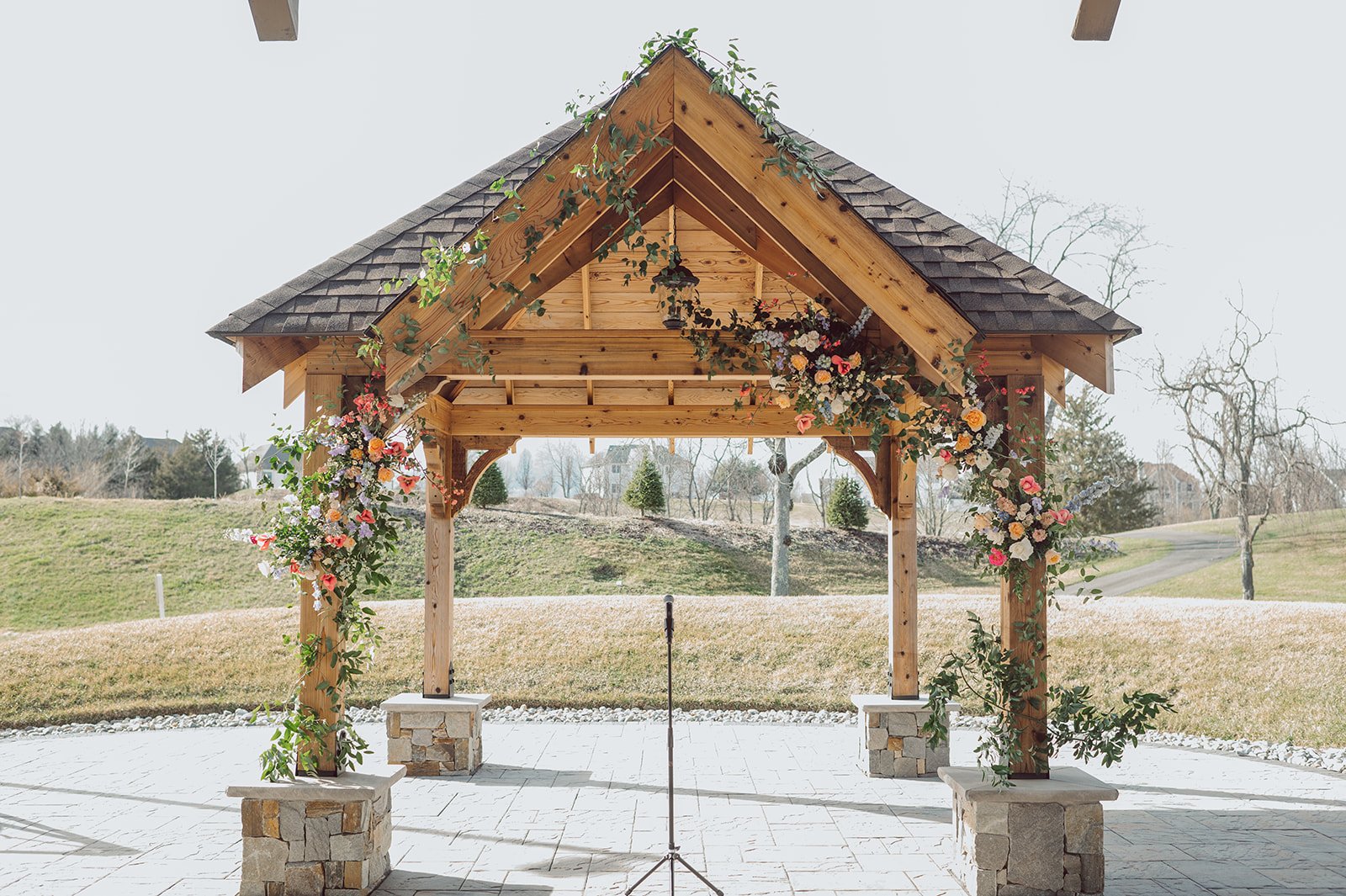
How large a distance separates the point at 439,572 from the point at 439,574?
0.05 ft

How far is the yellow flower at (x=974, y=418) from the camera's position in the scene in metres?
4.47

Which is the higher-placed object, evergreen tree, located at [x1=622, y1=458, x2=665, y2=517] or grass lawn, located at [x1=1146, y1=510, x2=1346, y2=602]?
evergreen tree, located at [x1=622, y1=458, x2=665, y2=517]

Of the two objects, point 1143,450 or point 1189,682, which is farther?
point 1143,450

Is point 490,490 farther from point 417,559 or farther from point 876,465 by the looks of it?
point 876,465

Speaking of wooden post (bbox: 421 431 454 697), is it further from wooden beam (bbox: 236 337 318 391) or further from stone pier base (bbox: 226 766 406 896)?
stone pier base (bbox: 226 766 406 896)

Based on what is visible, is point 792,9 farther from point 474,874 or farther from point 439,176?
point 439,176

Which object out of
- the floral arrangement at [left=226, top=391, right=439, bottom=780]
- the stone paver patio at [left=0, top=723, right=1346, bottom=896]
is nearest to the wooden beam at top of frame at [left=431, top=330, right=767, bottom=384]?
the floral arrangement at [left=226, top=391, right=439, bottom=780]

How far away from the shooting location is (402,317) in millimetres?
4363

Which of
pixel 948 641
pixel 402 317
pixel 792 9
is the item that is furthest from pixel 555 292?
pixel 948 641

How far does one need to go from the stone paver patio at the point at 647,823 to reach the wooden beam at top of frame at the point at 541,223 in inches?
102

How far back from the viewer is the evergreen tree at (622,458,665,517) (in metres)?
22.1

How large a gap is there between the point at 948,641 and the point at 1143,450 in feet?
70.1

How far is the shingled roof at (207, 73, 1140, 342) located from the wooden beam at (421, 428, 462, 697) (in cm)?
227

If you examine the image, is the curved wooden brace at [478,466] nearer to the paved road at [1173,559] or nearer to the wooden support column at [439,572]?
the wooden support column at [439,572]
